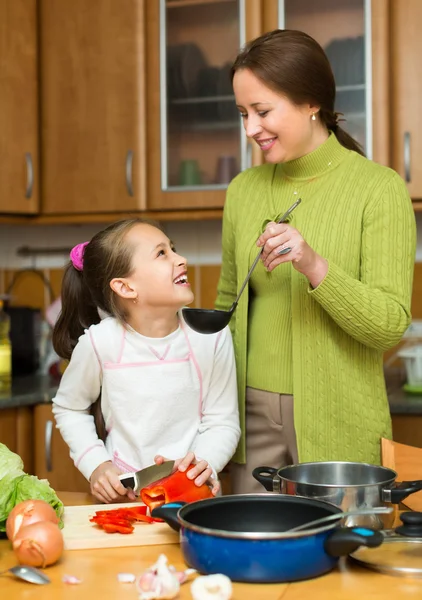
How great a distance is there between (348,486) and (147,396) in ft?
2.17

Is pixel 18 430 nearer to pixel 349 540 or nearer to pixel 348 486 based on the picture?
pixel 348 486

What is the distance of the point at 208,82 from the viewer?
2.82 meters

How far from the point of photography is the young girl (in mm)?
1671

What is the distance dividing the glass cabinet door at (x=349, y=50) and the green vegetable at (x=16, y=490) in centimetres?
171

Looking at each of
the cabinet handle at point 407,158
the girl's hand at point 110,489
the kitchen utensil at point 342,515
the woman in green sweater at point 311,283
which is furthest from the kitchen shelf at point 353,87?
the kitchen utensil at point 342,515

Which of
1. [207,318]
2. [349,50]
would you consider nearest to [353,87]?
[349,50]

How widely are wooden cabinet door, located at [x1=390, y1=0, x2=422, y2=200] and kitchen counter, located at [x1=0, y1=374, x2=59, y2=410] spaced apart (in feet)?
4.06

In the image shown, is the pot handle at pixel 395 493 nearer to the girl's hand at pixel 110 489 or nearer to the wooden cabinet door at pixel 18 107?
the girl's hand at pixel 110 489

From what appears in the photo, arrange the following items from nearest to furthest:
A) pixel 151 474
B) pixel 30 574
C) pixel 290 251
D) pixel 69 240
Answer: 1. pixel 30 574
2. pixel 151 474
3. pixel 290 251
4. pixel 69 240

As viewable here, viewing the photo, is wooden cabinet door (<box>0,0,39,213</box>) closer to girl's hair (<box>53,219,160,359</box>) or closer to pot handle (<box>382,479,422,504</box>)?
girl's hair (<box>53,219,160,359</box>)

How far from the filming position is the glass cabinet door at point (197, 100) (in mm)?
2799

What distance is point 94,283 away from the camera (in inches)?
70.4

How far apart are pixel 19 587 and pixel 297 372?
2.78 feet

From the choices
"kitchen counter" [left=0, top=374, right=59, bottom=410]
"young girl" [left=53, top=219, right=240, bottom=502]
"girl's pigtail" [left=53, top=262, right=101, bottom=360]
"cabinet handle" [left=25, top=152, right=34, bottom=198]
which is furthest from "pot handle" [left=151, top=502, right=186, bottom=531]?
"cabinet handle" [left=25, top=152, right=34, bottom=198]
